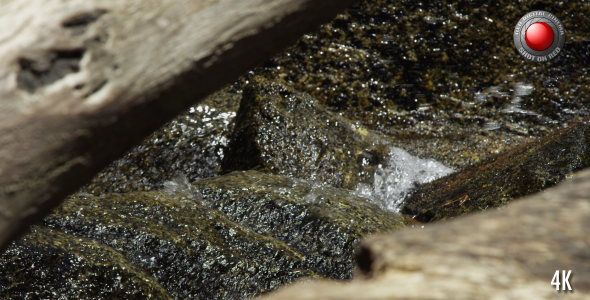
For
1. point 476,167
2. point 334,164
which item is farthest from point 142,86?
point 476,167

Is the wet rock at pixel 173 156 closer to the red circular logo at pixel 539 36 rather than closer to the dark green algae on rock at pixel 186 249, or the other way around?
the dark green algae on rock at pixel 186 249

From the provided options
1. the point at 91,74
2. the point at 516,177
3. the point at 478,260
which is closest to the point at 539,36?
the point at 516,177

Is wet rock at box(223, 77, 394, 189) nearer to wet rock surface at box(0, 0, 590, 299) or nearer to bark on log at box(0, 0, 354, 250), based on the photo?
wet rock surface at box(0, 0, 590, 299)

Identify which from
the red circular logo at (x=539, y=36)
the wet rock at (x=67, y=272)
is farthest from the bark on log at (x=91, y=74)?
the red circular logo at (x=539, y=36)

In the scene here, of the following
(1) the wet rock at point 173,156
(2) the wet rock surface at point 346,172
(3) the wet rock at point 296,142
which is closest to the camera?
(2) the wet rock surface at point 346,172

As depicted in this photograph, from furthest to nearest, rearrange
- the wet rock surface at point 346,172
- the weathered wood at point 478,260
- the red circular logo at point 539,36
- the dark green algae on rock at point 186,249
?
the red circular logo at point 539,36
the dark green algae on rock at point 186,249
the wet rock surface at point 346,172
the weathered wood at point 478,260

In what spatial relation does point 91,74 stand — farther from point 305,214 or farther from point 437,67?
point 437,67

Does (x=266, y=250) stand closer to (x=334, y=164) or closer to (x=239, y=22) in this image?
(x=334, y=164)
